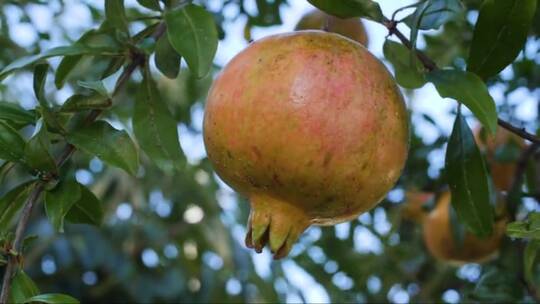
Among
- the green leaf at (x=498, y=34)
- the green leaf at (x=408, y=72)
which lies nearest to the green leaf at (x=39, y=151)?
the green leaf at (x=408, y=72)

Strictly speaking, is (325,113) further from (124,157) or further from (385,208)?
(385,208)

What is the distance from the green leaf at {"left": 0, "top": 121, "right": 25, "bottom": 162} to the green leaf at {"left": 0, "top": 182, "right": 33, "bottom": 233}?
0.27 feet

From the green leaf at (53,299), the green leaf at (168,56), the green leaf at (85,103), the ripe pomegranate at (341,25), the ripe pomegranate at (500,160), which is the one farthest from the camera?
the ripe pomegranate at (500,160)

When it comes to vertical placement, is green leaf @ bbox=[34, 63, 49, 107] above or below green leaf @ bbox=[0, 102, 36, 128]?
above

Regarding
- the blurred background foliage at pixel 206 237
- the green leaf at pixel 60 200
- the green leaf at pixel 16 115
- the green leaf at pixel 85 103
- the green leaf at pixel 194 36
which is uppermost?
the green leaf at pixel 194 36

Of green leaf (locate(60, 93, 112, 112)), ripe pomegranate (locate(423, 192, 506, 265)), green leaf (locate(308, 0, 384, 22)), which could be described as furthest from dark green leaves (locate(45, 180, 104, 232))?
ripe pomegranate (locate(423, 192, 506, 265))

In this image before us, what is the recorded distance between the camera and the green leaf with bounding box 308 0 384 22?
115cm

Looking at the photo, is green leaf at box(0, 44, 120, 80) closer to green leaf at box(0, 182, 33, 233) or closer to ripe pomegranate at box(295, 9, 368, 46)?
green leaf at box(0, 182, 33, 233)

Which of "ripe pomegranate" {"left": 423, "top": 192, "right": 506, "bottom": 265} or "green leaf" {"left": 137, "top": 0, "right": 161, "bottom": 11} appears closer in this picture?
"green leaf" {"left": 137, "top": 0, "right": 161, "bottom": 11}

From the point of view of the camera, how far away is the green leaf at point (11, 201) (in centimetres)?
122

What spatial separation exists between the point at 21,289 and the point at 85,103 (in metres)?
0.29

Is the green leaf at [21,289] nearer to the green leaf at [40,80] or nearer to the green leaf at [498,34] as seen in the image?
the green leaf at [40,80]

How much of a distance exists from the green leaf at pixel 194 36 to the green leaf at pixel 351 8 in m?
0.15

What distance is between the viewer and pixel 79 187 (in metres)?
1.16
